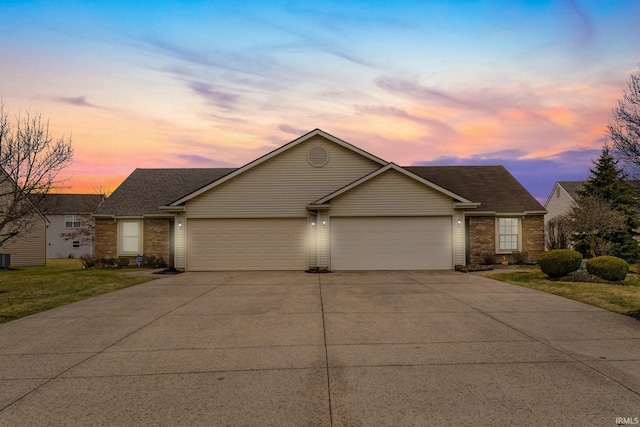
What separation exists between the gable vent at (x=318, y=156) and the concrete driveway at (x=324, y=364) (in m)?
10.7

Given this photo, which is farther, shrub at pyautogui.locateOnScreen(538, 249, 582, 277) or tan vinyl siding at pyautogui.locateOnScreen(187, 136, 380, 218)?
tan vinyl siding at pyautogui.locateOnScreen(187, 136, 380, 218)

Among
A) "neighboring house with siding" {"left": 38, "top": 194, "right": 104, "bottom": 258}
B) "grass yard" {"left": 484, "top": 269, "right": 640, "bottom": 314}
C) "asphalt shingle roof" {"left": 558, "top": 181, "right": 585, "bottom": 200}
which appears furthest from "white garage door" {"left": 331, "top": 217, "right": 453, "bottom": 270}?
"neighboring house with siding" {"left": 38, "top": 194, "right": 104, "bottom": 258}

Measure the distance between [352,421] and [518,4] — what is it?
1744 centimetres

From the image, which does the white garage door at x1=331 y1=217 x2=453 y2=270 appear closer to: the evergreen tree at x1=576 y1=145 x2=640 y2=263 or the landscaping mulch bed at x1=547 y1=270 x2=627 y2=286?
the landscaping mulch bed at x1=547 y1=270 x2=627 y2=286

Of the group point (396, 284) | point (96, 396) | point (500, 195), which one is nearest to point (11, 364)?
point (96, 396)

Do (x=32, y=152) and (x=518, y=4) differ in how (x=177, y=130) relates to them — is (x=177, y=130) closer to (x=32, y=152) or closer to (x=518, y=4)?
(x=32, y=152)

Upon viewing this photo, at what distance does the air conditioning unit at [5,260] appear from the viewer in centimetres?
2584

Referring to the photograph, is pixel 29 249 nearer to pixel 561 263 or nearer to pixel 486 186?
pixel 486 186

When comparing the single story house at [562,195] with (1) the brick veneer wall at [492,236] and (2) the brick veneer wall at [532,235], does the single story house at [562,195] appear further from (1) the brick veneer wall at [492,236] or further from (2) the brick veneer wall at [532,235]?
(1) the brick veneer wall at [492,236]

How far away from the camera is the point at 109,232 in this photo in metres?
23.9

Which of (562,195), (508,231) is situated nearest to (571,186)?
(562,195)

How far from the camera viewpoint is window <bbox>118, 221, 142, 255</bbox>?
23.7m

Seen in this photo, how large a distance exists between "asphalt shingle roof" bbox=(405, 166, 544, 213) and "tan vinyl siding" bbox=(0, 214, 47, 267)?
2573cm

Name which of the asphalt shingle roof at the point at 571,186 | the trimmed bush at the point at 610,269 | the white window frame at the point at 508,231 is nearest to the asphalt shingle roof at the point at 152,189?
the white window frame at the point at 508,231
